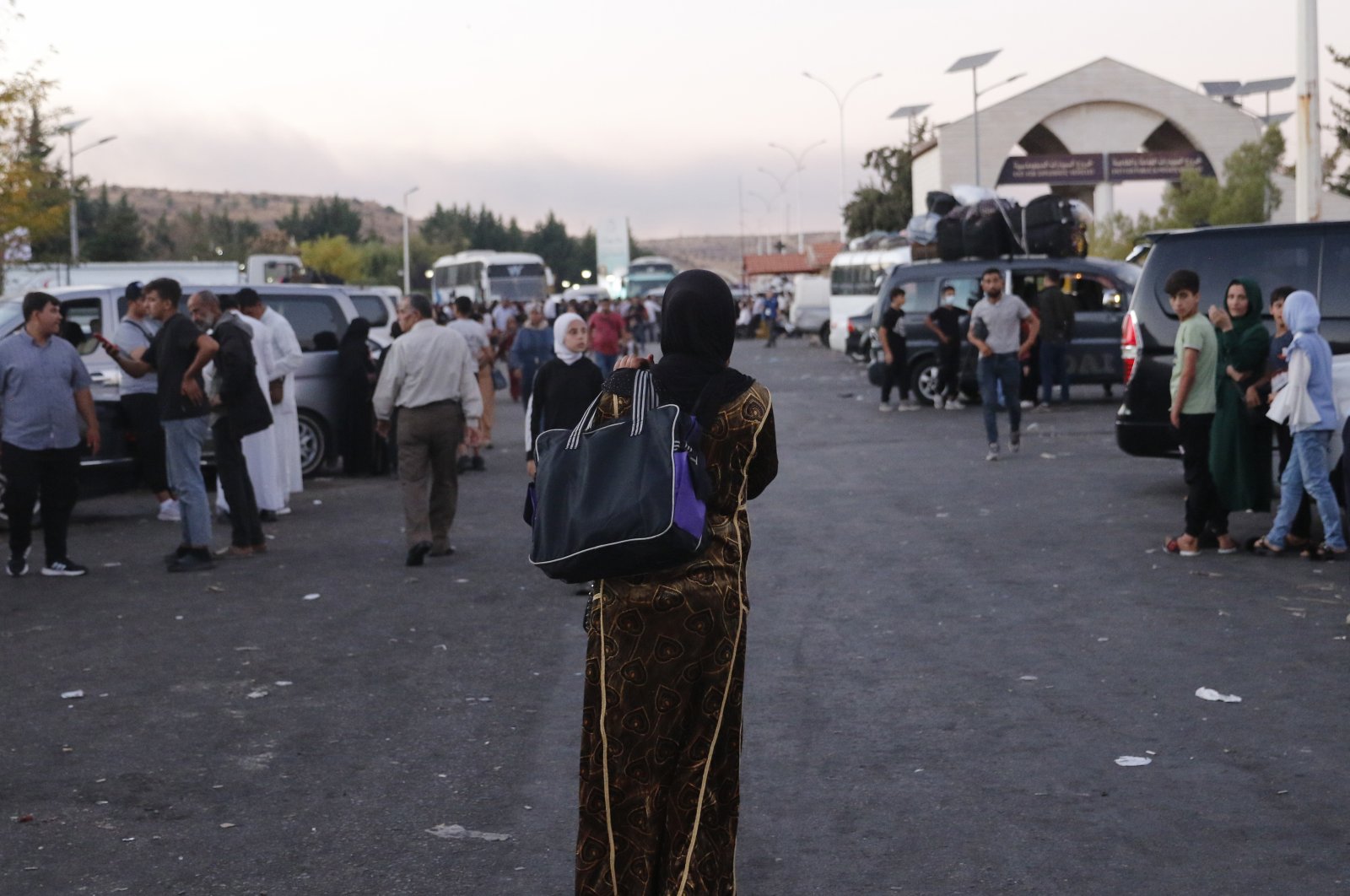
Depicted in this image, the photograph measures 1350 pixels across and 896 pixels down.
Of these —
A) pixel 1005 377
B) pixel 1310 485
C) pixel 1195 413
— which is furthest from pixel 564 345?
pixel 1005 377

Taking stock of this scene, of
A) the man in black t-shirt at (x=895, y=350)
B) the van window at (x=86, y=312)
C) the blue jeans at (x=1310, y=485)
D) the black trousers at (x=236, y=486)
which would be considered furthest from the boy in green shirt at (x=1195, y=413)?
the man in black t-shirt at (x=895, y=350)

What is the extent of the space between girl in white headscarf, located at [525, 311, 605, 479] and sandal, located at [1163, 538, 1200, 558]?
12.9 ft

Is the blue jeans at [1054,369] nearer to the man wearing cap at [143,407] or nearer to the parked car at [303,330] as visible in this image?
the parked car at [303,330]

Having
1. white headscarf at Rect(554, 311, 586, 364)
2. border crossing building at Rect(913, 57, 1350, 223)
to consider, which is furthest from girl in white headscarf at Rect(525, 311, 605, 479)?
border crossing building at Rect(913, 57, 1350, 223)

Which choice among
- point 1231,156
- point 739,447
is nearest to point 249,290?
point 739,447

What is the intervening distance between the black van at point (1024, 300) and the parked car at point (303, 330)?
391 inches

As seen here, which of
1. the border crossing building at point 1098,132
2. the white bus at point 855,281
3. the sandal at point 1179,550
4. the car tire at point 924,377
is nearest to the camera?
the sandal at point 1179,550

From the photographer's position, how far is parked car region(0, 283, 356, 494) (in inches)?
579

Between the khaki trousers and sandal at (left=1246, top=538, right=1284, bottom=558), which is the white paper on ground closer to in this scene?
sandal at (left=1246, top=538, right=1284, bottom=558)

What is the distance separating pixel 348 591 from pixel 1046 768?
5.35 m

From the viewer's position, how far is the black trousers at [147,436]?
13.5 meters

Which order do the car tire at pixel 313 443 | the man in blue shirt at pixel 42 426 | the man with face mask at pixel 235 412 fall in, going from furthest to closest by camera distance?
the car tire at pixel 313 443, the man with face mask at pixel 235 412, the man in blue shirt at pixel 42 426

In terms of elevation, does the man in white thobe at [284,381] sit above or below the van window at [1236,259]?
below

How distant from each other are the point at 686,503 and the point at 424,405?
727cm
